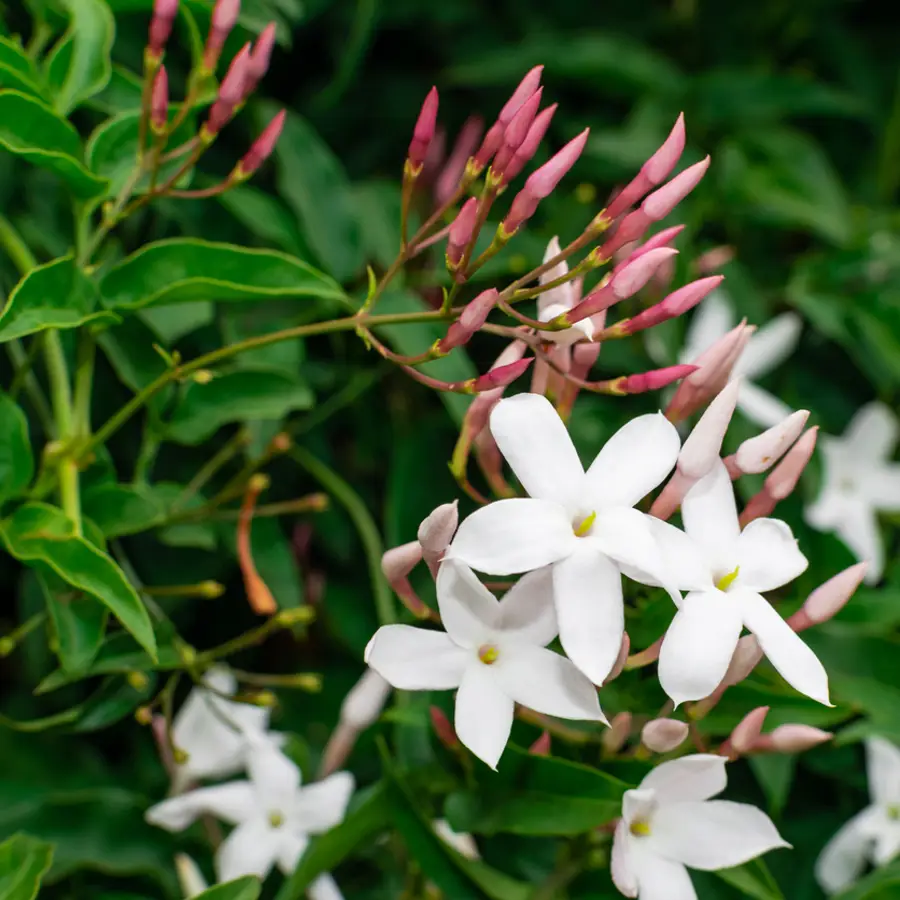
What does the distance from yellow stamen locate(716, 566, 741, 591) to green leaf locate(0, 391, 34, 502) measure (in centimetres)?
38

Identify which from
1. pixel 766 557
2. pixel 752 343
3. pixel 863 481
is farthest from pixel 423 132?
pixel 863 481

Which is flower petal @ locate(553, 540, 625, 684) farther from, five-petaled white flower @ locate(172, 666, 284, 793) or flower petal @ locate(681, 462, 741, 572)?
five-petaled white flower @ locate(172, 666, 284, 793)

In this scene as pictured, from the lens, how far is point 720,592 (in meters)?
0.52

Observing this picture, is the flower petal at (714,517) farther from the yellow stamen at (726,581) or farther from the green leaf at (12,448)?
the green leaf at (12,448)

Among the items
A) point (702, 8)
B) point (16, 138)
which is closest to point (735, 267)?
point (702, 8)

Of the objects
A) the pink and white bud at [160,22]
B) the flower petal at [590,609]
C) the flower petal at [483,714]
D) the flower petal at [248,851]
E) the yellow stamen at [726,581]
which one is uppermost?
the pink and white bud at [160,22]

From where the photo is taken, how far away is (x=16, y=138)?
0.57 metres

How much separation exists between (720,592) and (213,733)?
404 mm

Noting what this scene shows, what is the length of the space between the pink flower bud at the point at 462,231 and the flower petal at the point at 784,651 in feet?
0.70

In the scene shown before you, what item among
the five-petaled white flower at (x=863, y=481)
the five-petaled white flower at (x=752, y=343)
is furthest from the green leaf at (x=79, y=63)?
the five-petaled white flower at (x=863, y=481)

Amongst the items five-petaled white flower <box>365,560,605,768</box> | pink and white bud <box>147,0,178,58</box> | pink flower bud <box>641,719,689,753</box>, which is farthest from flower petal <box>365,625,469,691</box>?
pink and white bud <box>147,0,178,58</box>

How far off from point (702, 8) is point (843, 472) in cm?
53

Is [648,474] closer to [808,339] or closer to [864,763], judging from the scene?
[864,763]

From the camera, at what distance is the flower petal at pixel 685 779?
545 millimetres
